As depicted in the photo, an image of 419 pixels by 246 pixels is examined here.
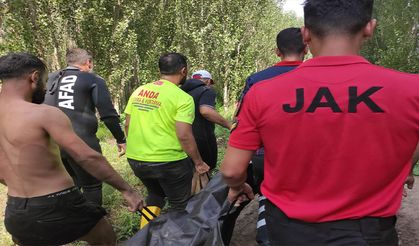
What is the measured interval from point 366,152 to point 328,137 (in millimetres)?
155

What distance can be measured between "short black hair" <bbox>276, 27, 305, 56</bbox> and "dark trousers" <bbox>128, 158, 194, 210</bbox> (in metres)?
1.42

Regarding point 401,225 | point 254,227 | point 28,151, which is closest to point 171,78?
point 28,151

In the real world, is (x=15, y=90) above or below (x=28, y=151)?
above

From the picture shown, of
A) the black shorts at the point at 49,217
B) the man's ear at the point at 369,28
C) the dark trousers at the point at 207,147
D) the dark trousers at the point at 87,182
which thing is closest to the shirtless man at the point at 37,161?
the black shorts at the point at 49,217

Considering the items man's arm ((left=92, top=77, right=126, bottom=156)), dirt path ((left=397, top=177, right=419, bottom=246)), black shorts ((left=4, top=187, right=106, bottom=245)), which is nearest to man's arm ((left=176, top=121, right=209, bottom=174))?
man's arm ((left=92, top=77, right=126, bottom=156))

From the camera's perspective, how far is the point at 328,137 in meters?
1.47

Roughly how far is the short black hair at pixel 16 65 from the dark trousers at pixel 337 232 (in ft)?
5.88

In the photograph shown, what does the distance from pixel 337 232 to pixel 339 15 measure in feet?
2.76

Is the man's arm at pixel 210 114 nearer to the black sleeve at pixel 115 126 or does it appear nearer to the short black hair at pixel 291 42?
the black sleeve at pixel 115 126

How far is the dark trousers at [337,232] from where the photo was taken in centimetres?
154

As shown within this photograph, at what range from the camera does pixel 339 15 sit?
59.4 inches

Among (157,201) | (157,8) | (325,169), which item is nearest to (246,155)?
(325,169)

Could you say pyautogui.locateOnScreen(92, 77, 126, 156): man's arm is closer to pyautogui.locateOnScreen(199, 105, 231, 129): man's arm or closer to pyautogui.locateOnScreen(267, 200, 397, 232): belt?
pyautogui.locateOnScreen(199, 105, 231, 129): man's arm

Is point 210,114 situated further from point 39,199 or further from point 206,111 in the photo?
point 39,199
